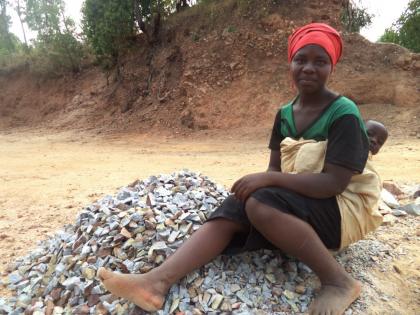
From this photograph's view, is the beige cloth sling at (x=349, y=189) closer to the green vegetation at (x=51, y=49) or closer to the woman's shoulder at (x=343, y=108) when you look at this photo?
the woman's shoulder at (x=343, y=108)

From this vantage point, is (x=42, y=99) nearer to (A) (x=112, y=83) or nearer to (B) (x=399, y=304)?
(A) (x=112, y=83)

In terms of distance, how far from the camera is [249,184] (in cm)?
178

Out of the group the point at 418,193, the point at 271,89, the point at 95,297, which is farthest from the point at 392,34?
the point at 95,297

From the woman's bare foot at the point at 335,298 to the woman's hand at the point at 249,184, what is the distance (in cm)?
57

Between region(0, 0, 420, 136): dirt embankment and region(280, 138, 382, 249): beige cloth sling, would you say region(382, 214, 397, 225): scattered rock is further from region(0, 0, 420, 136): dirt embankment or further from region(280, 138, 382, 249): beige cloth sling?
region(0, 0, 420, 136): dirt embankment

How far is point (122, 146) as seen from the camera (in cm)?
882

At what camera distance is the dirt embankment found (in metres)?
9.41

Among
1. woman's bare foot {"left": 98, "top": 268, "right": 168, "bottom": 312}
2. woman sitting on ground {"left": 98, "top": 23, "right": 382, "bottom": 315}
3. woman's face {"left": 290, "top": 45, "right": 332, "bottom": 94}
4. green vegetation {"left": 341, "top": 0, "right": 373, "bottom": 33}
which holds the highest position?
green vegetation {"left": 341, "top": 0, "right": 373, "bottom": 33}

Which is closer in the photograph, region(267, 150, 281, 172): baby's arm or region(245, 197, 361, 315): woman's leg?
region(245, 197, 361, 315): woman's leg

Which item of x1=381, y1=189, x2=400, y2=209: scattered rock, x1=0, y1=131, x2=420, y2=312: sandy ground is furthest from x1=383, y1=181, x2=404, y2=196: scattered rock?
x1=0, y1=131, x2=420, y2=312: sandy ground

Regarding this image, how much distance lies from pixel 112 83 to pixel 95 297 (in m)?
12.8

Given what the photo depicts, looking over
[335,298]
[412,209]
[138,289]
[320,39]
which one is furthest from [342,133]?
[412,209]

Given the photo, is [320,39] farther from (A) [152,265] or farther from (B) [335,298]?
A: (A) [152,265]

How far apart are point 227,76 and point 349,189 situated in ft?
29.2
